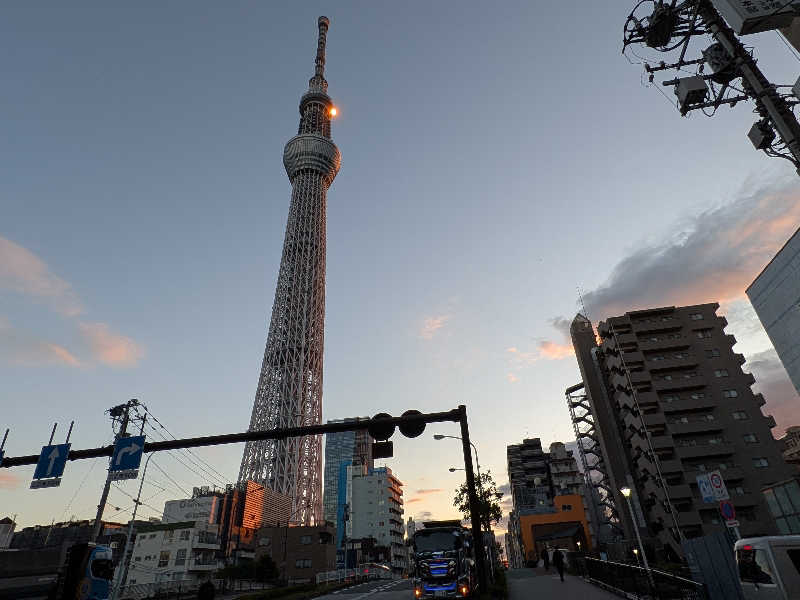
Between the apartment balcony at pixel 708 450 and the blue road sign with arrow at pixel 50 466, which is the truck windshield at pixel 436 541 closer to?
the blue road sign with arrow at pixel 50 466

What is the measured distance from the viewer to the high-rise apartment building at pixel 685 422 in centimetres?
5528

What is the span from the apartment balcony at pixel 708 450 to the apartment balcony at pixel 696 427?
2.05m

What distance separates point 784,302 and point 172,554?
8034 cm

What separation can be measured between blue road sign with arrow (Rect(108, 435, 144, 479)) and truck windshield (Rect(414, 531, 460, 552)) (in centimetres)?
1253

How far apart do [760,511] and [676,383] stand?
55.6ft

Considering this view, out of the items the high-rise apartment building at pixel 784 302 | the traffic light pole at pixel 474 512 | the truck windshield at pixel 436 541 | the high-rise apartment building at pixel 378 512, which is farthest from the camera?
the high-rise apartment building at pixel 378 512

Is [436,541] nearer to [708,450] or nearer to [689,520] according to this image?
[689,520]

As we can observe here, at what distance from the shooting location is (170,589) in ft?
121

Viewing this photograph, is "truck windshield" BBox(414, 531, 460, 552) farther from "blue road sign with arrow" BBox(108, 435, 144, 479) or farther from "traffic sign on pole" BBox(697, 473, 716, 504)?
"blue road sign with arrow" BBox(108, 435, 144, 479)

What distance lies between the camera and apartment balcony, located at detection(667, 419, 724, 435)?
5916cm

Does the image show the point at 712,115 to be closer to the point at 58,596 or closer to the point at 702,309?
the point at 58,596

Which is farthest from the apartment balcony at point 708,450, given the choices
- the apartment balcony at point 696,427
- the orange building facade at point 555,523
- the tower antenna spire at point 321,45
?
the tower antenna spire at point 321,45

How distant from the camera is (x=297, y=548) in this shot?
236 ft

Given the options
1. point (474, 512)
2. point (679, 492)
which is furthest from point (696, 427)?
point (474, 512)
